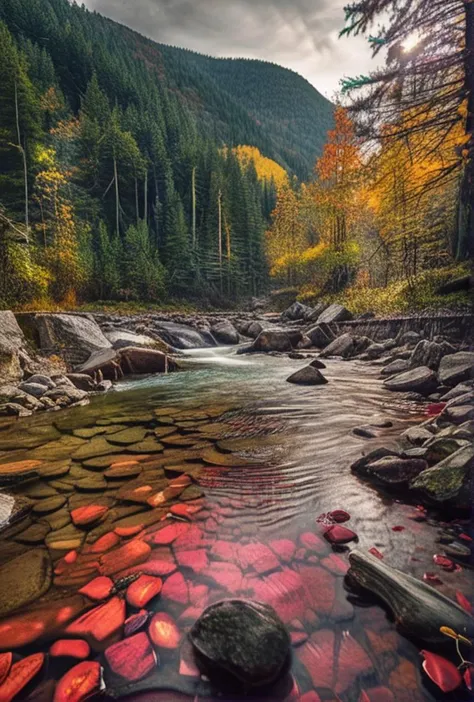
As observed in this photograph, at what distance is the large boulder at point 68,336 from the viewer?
352 inches

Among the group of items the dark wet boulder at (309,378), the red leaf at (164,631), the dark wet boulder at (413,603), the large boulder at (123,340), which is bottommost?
the dark wet boulder at (309,378)

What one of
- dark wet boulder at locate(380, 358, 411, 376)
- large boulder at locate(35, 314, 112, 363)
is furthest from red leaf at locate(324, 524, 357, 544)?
large boulder at locate(35, 314, 112, 363)

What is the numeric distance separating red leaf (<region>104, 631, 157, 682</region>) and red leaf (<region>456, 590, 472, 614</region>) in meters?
1.65

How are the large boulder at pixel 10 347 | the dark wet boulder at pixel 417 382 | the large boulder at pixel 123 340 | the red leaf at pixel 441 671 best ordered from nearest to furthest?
the red leaf at pixel 441 671 < the dark wet boulder at pixel 417 382 < the large boulder at pixel 10 347 < the large boulder at pixel 123 340

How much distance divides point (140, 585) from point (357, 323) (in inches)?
586

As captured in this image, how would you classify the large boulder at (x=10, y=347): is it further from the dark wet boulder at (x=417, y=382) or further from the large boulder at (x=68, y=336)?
the dark wet boulder at (x=417, y=382)

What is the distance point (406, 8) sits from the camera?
566cm

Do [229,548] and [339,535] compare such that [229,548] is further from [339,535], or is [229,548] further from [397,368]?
[397,368]

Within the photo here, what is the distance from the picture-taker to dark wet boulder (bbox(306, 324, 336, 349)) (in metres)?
15.7

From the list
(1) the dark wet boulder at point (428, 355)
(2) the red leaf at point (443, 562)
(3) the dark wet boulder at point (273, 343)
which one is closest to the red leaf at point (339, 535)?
(2) the red leaf at point (443, 562)

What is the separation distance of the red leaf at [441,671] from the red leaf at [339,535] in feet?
2.80

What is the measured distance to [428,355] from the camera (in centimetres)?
776

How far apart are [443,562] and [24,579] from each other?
8.94 ft

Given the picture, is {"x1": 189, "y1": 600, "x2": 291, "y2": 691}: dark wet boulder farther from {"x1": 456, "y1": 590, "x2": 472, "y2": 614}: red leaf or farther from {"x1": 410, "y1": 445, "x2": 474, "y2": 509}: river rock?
{"x1": 410, "y1": 445, "x2": 474, "y2": 509}: river rock
